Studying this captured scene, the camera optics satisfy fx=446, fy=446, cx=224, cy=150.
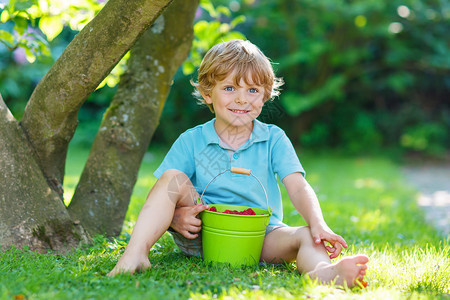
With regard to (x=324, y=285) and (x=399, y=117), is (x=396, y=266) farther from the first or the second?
(x=399, y=117)

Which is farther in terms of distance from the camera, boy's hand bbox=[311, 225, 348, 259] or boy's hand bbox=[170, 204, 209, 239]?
boy's hand bbox=[170, 204, 209, 239]

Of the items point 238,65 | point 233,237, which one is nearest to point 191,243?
point 233,237

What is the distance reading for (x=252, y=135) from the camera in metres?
2.38

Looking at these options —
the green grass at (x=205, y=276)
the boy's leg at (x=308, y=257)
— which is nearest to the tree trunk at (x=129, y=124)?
the green grass at (x=205, y=276)

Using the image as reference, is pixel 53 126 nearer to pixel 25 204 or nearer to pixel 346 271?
pixel 25 204

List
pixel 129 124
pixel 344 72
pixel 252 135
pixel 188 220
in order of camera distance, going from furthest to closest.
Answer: pixel 344 72, pixel 129 124, pixel 252 135, pixel 188 220

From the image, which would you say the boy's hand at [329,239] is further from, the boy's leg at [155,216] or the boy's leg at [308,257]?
the boy's leg at [155,216]

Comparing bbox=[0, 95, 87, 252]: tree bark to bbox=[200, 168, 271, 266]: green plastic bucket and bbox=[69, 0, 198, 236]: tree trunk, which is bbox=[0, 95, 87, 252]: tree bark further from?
bbox=[200, 168, 271, 266]: green plastic bucket

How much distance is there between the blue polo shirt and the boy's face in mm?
102

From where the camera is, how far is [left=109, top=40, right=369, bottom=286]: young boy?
6.98 ft

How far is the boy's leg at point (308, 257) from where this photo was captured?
1.84 metres

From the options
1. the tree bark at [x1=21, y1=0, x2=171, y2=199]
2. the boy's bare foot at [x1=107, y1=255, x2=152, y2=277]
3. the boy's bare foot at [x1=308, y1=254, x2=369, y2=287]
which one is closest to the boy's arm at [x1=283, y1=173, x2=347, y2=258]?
the boy's bare foot at [x1=308, y1=254, x2=369, y2=287]

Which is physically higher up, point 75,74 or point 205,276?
point 75,74

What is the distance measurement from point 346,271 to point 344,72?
25.2ft
